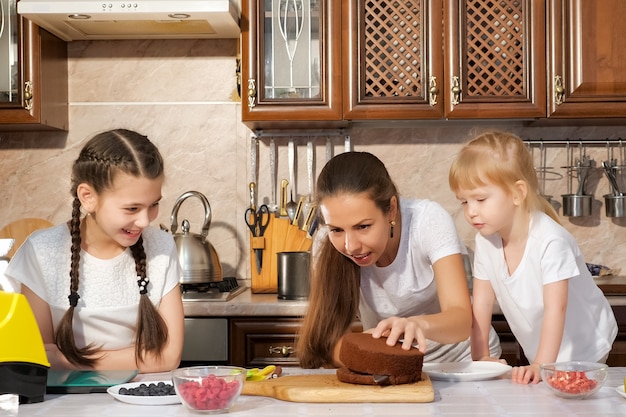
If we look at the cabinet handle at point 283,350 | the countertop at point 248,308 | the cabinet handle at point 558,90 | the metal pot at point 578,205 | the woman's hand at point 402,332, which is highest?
the cabinet handle at point 558,90

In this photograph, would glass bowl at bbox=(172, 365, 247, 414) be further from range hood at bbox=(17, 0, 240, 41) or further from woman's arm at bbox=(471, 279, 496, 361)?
range hood at bbox=(17, 0, 240, 41)

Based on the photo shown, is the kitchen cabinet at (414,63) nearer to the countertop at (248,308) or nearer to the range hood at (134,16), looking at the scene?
the range hood at (134,16)

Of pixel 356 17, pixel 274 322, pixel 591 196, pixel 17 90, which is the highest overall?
pixel 356 17

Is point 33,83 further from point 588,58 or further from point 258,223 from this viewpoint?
point 588,58

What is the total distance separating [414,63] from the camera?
3.25 metres

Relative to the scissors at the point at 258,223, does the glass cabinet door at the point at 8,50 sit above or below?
above

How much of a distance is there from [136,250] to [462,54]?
5.24 ft

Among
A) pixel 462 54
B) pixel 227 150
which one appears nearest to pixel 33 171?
pixel 227 150

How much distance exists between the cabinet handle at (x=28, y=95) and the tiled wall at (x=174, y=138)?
13.9 inches

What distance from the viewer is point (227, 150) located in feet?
11.9

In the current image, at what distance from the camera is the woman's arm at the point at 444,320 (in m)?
1.70

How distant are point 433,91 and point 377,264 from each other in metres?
1.18

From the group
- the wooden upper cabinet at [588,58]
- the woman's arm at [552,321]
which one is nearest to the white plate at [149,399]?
the woman's arm at [552,321]

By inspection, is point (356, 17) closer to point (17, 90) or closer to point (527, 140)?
point (527, 140)
